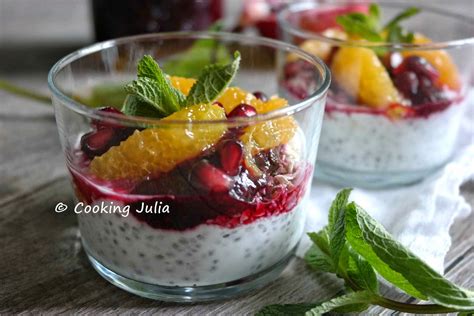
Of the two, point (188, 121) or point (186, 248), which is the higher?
point (188, 121)

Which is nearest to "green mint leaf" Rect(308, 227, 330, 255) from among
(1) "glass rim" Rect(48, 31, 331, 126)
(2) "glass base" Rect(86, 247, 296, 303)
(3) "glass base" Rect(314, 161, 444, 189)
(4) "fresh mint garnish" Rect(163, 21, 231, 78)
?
(2) "glass base" Rect(86, 247, 296, 303)

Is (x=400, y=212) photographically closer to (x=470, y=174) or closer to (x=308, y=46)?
(x=470, y=174)

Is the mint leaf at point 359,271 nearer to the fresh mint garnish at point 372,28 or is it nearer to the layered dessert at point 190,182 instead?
the layered dessert at point 190,182

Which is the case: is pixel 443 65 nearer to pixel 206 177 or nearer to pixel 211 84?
pixel 211 84

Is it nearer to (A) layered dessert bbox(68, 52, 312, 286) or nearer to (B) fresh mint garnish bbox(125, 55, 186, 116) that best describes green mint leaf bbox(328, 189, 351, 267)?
(A) layered dessert bbox(68, 52, 312, 286)

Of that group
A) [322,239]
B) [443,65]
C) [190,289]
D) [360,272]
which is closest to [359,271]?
[360,272]

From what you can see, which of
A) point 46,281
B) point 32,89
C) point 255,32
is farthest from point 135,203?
point 255,32

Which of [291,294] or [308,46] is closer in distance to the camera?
[291,294]
